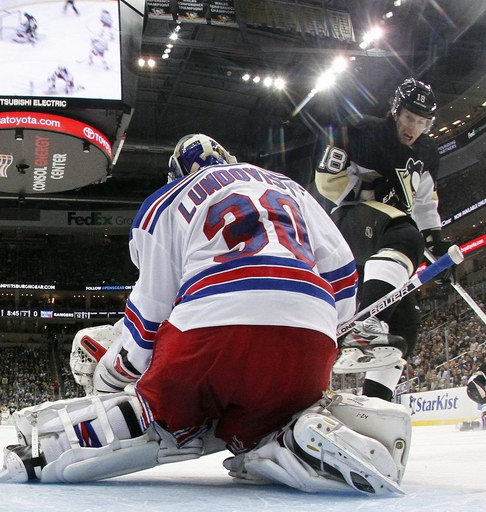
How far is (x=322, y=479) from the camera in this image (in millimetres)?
1040

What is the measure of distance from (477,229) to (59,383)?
11.5m

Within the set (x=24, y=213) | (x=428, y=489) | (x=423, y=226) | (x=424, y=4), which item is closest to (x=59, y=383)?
(x=24, y=213)

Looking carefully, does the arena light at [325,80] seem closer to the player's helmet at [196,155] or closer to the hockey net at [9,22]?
the hockey net at [9,22]

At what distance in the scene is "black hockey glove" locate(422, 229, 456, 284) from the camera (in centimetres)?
250

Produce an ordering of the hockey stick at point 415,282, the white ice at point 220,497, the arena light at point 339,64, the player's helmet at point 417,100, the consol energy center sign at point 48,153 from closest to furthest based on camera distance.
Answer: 1. the white ice at point 220,497
2. the hockey stick at point 415,282
3. the player's helmet at point 417,100
4. the consol energy center sign at point 48,153
5. the arena light at point 339,64

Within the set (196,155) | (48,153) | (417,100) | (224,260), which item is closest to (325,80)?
(48,153)

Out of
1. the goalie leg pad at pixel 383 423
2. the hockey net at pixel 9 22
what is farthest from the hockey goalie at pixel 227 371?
the hockey net at pixel 9 22

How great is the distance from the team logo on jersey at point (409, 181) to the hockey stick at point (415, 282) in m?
0.40

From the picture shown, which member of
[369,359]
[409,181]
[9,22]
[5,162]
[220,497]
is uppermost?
[9,22]

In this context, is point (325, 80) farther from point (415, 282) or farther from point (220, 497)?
point (220, 497)

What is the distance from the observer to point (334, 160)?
235 cm

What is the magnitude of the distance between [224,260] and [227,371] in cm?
19

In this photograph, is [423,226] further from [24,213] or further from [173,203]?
[24,213]

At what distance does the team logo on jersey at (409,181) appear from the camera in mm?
2346
